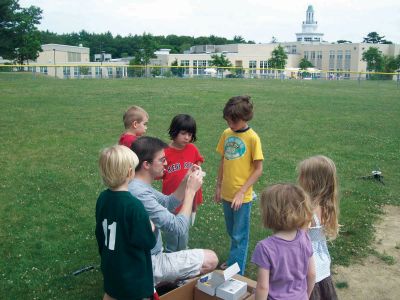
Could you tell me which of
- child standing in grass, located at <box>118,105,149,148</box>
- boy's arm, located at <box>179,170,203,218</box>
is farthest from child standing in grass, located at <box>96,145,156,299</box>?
child standing in grass, located at <box>118,105,149,148</box>

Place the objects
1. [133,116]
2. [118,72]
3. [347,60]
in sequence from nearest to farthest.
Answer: [133,116] → [118,72] → [347,60]

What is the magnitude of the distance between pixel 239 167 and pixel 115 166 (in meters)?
1.68

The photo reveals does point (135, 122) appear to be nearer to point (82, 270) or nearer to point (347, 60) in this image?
point (82, 270)

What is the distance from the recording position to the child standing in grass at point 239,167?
4.03 metres

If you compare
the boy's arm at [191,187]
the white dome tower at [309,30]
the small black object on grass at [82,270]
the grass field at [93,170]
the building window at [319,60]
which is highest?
the white dome tower at [309,30]

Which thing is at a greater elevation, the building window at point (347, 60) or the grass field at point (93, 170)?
the building window at point (347, 60)

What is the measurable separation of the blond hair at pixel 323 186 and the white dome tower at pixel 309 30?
162657mm

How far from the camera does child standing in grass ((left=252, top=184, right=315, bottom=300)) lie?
8.50 ft

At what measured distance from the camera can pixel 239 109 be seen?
13.0ft

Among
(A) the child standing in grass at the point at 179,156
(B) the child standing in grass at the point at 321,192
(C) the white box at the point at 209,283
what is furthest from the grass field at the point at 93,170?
(B) the child standing in grass at the point at 321,192

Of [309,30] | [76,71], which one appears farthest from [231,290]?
[309,30]

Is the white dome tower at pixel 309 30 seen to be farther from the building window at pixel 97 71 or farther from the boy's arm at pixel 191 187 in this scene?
the boy's arm at pixel 191 187

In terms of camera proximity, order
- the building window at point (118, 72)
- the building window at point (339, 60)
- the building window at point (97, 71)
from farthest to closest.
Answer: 1. the building window at point (339, 60)
2. the building window at point (97, 71)
3. the building window at point (118, 72)

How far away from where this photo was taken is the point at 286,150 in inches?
423
